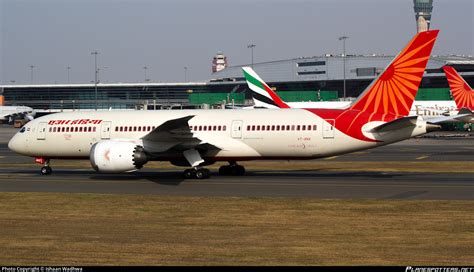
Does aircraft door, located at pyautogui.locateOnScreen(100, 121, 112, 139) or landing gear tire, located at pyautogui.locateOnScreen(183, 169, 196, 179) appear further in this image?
aircraft door, located at pyautogui.locateOnScreen(100, 121, 112, 139)

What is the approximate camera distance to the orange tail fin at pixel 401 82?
116 ft

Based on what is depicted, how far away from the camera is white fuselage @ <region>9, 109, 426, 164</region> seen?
35.9 m

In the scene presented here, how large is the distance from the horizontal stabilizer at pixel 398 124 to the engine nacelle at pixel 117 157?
10754 mm

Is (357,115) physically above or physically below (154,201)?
above

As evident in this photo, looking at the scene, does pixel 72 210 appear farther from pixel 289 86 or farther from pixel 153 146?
pixel 289 86

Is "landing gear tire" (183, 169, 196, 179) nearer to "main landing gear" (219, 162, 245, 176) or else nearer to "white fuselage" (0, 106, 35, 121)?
"main landing gear" (219, 162, 245, 176)

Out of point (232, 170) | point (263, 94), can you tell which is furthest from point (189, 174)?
point (263, 94)

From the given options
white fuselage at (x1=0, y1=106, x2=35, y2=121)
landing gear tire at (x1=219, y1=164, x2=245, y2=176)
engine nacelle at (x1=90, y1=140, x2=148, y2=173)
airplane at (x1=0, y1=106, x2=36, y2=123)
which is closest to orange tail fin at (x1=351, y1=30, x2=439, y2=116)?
landing gear tire at (x1=219, y1=164, x2=245, y2=176)

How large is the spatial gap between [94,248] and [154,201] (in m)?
9.70

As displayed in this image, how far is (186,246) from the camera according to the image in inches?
712

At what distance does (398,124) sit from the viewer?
112ft

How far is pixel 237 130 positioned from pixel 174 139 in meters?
3.11

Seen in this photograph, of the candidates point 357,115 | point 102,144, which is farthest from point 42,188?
point 357,115

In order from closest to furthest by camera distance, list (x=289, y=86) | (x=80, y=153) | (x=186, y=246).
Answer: (x=186, y=246)
(x=80, y=153)
(x=289, y=86)
